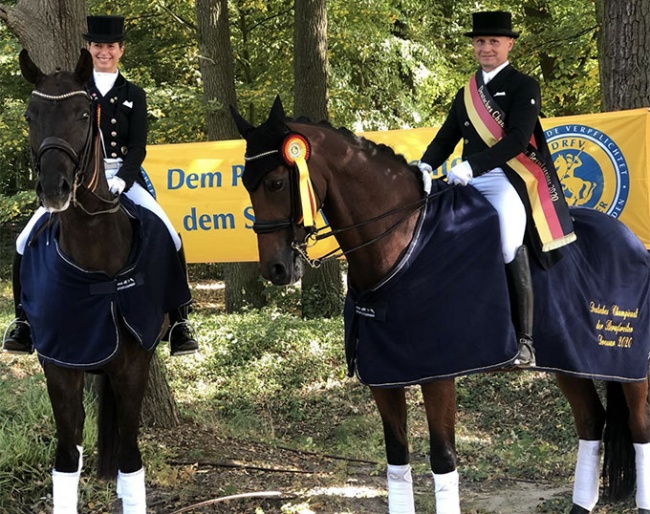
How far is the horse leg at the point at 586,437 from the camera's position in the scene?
5293 mm

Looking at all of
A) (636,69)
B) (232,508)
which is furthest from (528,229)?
(232,508)

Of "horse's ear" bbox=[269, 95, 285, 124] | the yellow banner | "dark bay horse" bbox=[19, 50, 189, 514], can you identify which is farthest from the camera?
the yellow banner

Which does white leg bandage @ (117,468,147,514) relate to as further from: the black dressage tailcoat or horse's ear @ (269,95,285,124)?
horse's ear @ (269,95,285,124)

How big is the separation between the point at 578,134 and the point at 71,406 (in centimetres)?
575

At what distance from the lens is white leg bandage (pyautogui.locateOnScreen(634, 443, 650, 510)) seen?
509 cm

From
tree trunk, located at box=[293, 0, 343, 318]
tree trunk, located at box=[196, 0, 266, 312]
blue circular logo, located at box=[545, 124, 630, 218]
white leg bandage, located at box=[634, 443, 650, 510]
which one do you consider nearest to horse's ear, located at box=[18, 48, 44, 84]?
white leg bandage, located at box=[634, 443, 650, 510]

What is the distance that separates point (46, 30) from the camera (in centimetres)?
622

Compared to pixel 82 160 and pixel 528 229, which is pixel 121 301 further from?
pixel 528 229

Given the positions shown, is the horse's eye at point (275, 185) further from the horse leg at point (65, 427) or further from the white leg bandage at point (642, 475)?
the white leg bandage at point (642, 475)

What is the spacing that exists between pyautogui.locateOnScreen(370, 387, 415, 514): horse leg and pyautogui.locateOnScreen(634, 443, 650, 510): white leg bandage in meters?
1.68

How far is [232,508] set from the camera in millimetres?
5488

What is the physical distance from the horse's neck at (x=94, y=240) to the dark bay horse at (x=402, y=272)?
1013 millimetres

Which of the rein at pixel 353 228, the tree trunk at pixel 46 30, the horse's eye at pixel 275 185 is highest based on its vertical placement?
the tree trunk at pixel 46 30

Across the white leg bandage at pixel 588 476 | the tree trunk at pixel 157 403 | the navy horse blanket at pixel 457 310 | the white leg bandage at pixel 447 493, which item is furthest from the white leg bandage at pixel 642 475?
the tree trunk at pixel 157 403
